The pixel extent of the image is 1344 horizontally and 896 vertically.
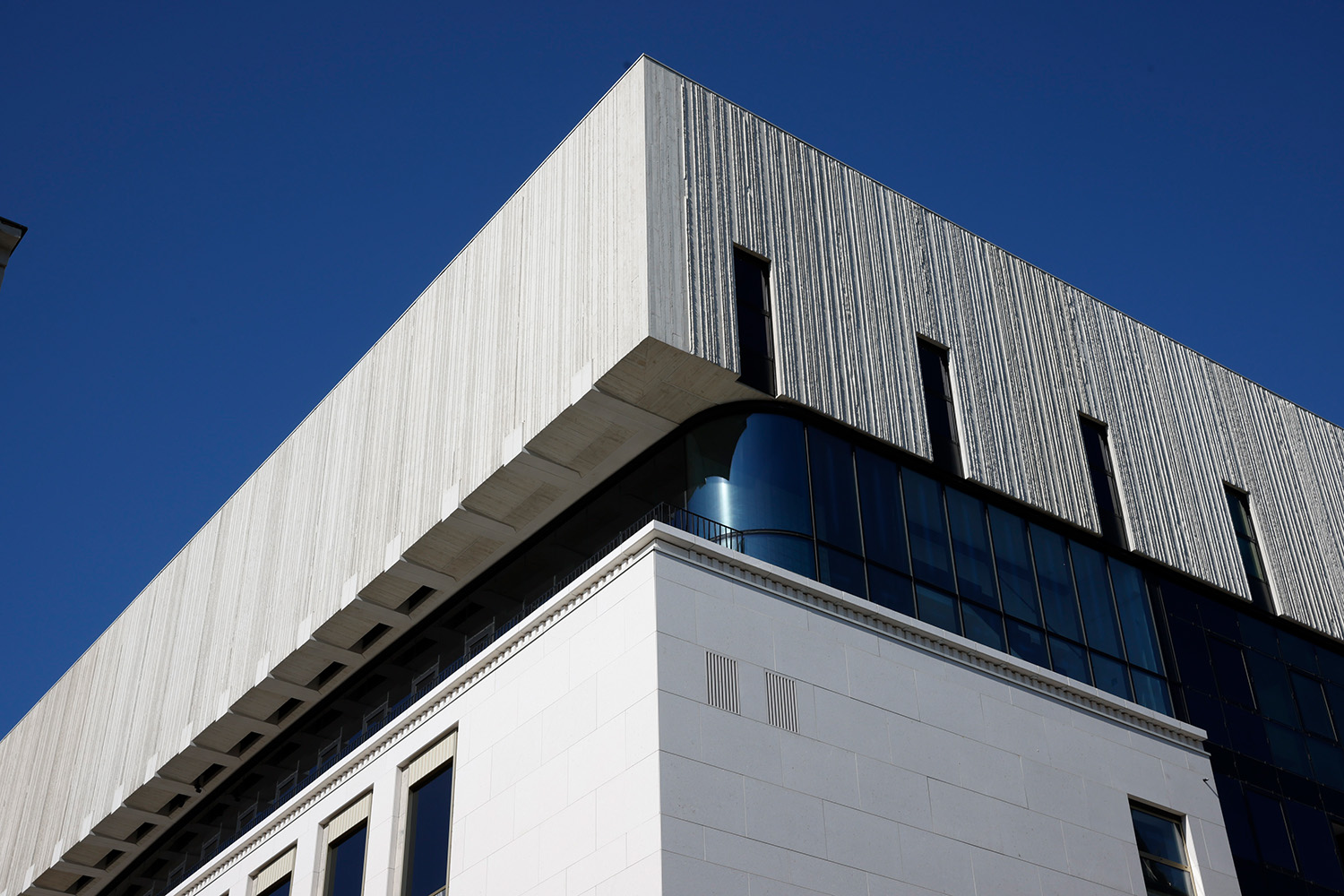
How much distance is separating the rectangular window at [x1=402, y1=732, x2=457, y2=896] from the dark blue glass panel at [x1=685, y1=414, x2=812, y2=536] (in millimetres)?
6662

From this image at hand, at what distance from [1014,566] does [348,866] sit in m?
14.9

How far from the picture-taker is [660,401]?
88.5 ft

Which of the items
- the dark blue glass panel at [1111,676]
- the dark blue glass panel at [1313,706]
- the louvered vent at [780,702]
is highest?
the dark blue glass panel at [1313,706]

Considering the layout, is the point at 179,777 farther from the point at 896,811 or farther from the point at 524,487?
the point at 896,811

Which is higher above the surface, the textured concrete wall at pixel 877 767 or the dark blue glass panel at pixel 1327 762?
the dark blue glass panel at pixel 1327 762

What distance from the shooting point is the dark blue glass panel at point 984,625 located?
27.6 m

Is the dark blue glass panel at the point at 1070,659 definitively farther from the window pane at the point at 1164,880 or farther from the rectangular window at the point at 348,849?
the rectangular window at the point at 348,849

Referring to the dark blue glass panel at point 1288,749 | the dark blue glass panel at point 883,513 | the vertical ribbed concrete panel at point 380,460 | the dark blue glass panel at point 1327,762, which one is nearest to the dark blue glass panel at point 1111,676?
the dark blue glass panel at point 1288,749

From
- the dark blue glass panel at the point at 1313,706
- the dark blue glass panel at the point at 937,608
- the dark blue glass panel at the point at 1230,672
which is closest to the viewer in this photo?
the dark blue glass panel at the point at 937,608

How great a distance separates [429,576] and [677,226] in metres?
9.76

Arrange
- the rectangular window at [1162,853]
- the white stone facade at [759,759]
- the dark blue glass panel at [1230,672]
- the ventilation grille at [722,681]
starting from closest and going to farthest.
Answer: the white stone facade at [759,759] → the ventilation grille at [722,681] → the rectangular window at [1162,853] → the dark blue glass panel at [1230,672]

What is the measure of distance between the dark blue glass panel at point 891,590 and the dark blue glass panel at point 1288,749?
10.1 metres

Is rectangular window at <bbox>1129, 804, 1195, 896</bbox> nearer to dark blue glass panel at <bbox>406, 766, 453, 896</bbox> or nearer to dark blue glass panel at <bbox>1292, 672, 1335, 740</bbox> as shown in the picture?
dark blue glass panel at <bbox>1292, 672, 1335, 740</bbox>

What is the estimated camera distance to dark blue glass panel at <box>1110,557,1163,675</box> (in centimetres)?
3038
